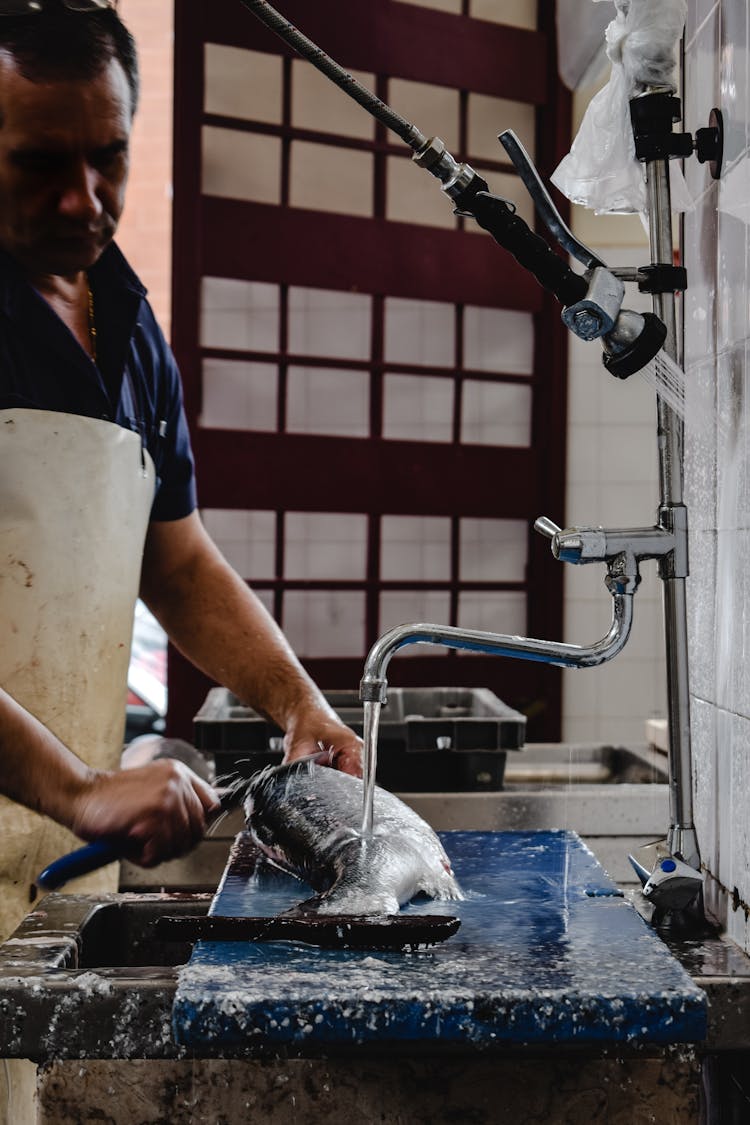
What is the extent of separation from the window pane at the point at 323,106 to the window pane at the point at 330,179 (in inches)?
3.4

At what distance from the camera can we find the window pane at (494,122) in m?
4.74

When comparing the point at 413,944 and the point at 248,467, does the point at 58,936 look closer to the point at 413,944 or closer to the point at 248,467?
the point at 413,944

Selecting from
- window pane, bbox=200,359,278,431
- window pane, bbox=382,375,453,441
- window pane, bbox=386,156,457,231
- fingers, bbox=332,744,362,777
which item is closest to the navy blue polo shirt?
fingers, bbox=332,744,362,777

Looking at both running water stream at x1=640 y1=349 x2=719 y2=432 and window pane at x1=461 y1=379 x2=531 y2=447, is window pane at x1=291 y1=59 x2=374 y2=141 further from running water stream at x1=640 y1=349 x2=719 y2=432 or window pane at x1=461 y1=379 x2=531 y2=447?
running water stream at x1=640 y1=349 x2=719 y2=432

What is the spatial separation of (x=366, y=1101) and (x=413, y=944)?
0.50ft

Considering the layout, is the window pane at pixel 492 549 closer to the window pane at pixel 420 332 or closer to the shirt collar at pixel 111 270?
the window pane at pixel 420 332

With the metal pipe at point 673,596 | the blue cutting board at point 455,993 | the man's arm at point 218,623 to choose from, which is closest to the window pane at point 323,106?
the man's arm at point 218,623

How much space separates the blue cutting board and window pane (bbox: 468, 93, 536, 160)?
4.19 metres

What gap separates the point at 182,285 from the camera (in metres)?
4.25

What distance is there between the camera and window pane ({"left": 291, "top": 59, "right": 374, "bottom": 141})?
4430 mm

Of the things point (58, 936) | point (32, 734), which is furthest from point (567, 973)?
point (32, 734)

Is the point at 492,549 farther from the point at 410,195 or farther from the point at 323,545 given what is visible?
the point at 410,195

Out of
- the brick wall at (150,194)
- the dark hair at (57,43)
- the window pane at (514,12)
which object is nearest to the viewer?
the dark hair at (57,43)

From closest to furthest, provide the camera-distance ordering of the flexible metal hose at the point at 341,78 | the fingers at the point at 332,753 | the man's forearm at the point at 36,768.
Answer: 1. the flexible metal hose at the point at 341,78
2. the man's forearm at the point at 36,768
3. the fingers at the point at 332,753
